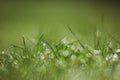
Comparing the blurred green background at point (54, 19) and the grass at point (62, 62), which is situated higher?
the blurred green background at point (54, 19)

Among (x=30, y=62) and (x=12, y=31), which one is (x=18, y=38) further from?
(x=30, y=62)

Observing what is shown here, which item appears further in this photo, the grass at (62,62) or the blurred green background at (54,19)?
the blurred green background at (54,19)

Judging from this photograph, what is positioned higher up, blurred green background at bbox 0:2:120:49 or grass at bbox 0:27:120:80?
blurred green background at bbox 0:2:120:49

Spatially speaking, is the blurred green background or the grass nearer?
the grass

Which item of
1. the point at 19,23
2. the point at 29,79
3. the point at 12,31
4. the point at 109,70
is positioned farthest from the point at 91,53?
the point at 19,23
